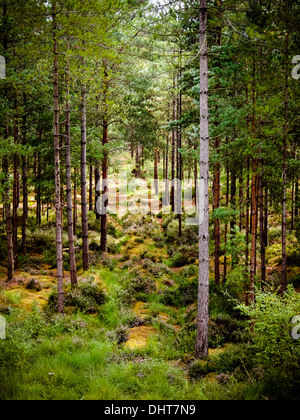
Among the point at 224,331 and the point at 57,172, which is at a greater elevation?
the point at 57,172

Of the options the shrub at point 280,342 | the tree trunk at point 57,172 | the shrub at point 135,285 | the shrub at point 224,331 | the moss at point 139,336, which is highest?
the tree trunk at point 57,172

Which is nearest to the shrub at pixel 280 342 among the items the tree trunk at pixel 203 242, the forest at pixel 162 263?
the forest at pixel 162 263

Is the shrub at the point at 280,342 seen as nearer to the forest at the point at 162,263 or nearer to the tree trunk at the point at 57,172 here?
the forest at the point at 162,263

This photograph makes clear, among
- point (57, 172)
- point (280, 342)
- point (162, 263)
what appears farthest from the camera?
point (162, 263)

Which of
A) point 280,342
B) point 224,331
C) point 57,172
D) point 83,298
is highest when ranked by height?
point 57,172

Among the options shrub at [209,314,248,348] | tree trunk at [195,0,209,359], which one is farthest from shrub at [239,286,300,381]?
shrub at [209,314,248,348]

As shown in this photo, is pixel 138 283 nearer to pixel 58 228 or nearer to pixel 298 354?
pixel 58 228

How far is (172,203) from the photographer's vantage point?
90.1 feet

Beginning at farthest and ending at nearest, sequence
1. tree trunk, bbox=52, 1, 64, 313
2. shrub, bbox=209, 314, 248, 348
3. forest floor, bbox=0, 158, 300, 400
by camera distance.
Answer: shrub, bbox=209, 314, 248, 348
tree trunk, bbox=52, 1, 64, 313
forest floor, bbox=0, 158, 300, 400

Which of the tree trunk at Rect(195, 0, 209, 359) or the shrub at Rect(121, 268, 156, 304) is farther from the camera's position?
the shrub at Rect(121, 268, 156, 304)

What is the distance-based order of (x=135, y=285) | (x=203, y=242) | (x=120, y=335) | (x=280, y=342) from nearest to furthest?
1. (x=280, y=342)
2. (x=203, y=242)
3. (x=120, y=335)
4. (x=135, y=285)

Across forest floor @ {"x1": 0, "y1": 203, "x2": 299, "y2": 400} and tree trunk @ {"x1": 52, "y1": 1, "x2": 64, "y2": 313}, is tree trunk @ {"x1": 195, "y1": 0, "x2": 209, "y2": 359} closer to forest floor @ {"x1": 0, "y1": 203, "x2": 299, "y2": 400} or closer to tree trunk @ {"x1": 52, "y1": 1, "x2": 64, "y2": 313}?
forest floor @ {"x1": 0, "y1": 203, "x2": 299, "y2": 400}

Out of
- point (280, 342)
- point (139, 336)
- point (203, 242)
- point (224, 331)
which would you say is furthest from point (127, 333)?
point (280, 342)

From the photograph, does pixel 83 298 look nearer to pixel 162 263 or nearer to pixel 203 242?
pixel 203 242
